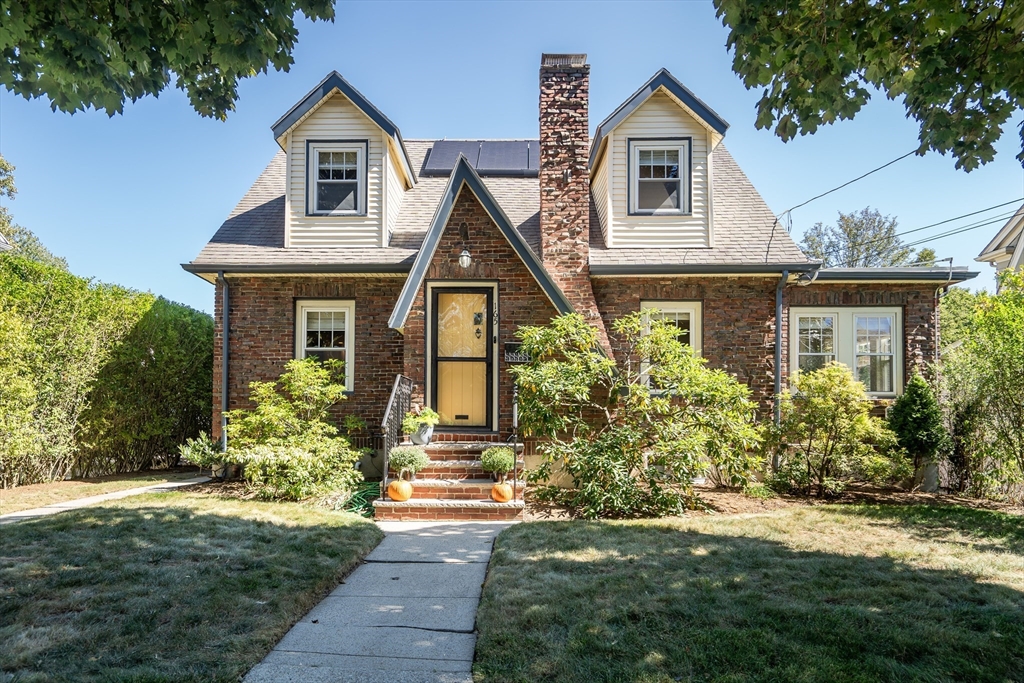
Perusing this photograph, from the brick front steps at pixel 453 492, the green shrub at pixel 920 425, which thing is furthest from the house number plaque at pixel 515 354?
the green shrub at pixel 920 425

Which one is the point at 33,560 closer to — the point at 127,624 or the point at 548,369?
the point at 127,624

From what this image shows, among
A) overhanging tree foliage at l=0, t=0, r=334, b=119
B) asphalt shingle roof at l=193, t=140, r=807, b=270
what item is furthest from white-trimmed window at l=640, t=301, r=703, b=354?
overhanging tree foliage at l=0, t=0, r=334, b=119

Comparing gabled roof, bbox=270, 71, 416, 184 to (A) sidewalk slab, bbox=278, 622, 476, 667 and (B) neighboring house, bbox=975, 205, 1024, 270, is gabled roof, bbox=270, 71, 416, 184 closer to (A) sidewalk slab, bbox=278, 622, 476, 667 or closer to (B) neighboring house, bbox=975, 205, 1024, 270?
(A) sidewalk slab, bbox=278, 622, 476, 667

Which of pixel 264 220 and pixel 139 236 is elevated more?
pixel 139 236

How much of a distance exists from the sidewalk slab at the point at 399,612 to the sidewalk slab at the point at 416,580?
122 millimetres

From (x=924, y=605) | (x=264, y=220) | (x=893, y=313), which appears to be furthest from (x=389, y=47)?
(x=893, y=313)

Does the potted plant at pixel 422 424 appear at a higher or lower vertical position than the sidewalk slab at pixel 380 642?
higher

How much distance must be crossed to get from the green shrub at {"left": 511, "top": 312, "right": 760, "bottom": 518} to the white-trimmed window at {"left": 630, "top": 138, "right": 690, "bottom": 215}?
3.09 m

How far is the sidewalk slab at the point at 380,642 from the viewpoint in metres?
3.48

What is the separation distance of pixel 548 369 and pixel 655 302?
3.25m

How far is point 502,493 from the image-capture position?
7387 millimetres

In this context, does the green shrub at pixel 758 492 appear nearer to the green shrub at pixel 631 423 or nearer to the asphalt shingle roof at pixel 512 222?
the green shrub at pixel 631 423

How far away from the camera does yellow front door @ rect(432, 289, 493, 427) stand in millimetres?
9180

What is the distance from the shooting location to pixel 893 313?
1066 centimetres
